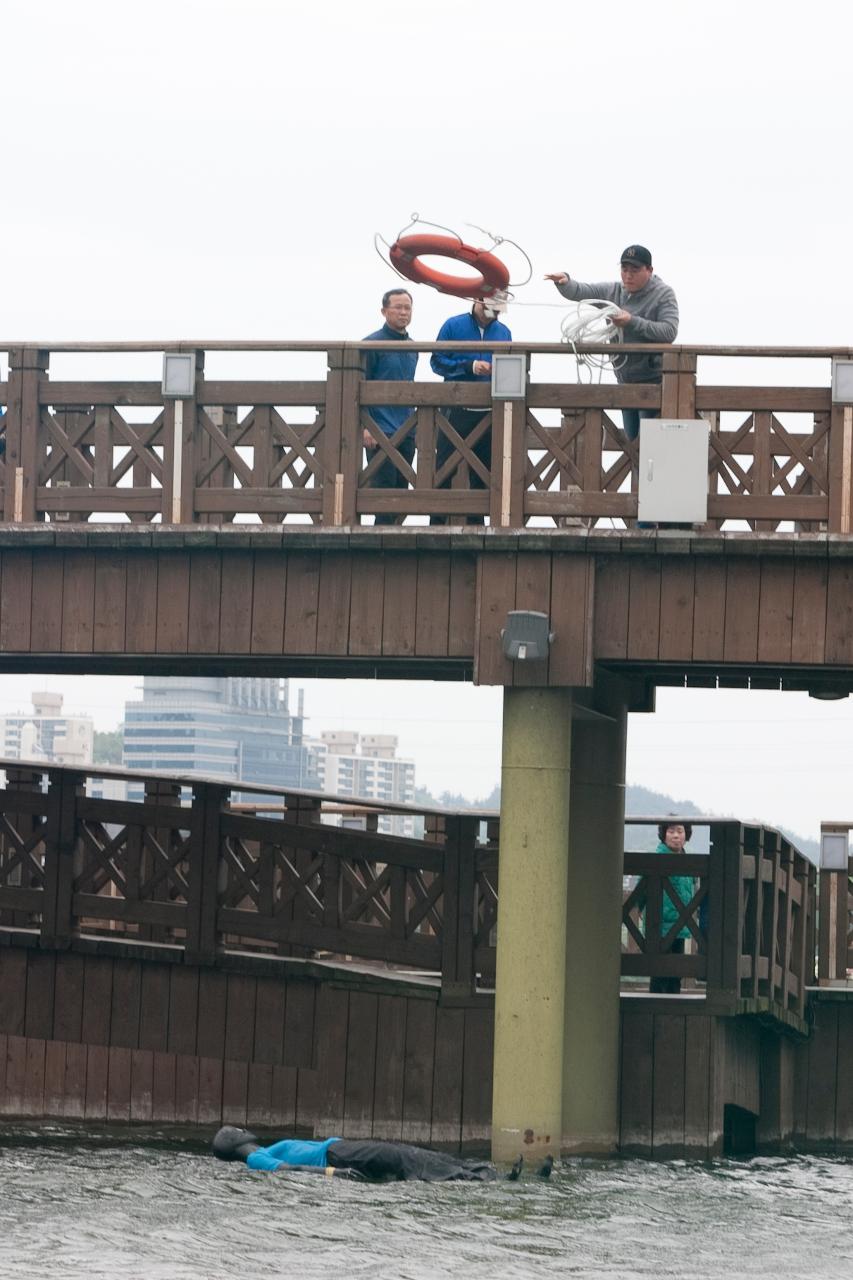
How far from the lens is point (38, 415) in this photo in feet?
51.5

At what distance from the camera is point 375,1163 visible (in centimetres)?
1474

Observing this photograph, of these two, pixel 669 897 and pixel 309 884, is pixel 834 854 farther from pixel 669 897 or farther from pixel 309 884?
pixel 309 884

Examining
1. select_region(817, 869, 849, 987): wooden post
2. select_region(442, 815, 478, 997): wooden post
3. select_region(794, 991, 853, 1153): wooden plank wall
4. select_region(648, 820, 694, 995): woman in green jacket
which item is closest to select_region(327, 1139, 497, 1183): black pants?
select_region(442, 815, 478, 997): wooden post

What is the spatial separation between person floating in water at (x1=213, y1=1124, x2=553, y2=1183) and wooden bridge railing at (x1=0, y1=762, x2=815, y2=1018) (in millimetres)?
2719

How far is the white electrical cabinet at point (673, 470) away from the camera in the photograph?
14867 millimetres

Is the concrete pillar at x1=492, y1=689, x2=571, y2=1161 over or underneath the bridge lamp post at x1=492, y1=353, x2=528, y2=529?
underneath

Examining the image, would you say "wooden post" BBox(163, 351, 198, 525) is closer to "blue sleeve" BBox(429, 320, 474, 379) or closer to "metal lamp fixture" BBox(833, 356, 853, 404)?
"blue sleeve" BBox(429, 320, 474, 379)

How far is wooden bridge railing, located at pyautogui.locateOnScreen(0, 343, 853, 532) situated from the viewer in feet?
49.4

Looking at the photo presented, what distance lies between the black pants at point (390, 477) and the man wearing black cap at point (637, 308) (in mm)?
1474

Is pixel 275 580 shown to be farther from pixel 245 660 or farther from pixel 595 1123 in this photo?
pixel 595 1123

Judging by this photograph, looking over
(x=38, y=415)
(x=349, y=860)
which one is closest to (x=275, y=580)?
(x=38, y=415)

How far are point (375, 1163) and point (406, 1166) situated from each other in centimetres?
20

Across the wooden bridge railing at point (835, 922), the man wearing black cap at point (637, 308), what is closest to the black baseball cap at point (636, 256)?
the man wearing black cap at point (637, 308)

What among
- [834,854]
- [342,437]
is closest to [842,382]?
[342,437]
